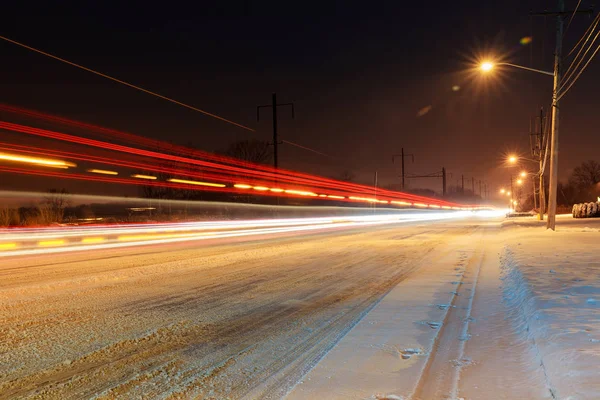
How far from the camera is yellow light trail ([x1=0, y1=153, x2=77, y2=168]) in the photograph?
56.4 feet

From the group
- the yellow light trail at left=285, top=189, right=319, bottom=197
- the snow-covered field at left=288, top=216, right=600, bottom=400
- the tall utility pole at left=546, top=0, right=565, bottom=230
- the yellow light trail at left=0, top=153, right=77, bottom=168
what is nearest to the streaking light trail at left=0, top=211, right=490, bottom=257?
the yellow light trail at left=0, top=153, right=77, bottom=168

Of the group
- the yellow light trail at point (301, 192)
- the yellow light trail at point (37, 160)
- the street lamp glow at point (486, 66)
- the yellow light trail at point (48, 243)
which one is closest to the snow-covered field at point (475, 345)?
the street lamp glow at point (486, 66)

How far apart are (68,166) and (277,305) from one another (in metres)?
17.0

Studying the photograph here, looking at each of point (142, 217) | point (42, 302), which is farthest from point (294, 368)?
point (142, 217)

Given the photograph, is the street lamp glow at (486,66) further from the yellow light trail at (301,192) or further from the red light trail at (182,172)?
the yellow light trail at (301,192)

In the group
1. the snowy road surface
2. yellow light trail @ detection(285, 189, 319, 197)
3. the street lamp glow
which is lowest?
the snowy road surface

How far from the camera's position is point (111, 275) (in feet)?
33.7

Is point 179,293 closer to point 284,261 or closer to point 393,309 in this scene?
point 393,309

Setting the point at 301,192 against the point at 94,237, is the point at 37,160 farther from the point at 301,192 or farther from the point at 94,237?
the point at 301,192

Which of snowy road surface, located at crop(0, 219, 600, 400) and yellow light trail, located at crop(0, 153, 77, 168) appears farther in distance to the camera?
yellow light trail, located at crop(0, 153, 77, 168)

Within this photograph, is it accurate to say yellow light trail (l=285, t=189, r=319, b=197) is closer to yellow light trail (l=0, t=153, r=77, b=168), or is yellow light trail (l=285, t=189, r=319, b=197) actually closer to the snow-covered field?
yellow light trail (l=0, t=153, r=77, b=168)

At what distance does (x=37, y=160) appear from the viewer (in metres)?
18.7

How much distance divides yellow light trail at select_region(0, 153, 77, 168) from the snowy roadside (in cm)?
1755

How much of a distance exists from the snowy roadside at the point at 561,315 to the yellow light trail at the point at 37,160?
691 inches
